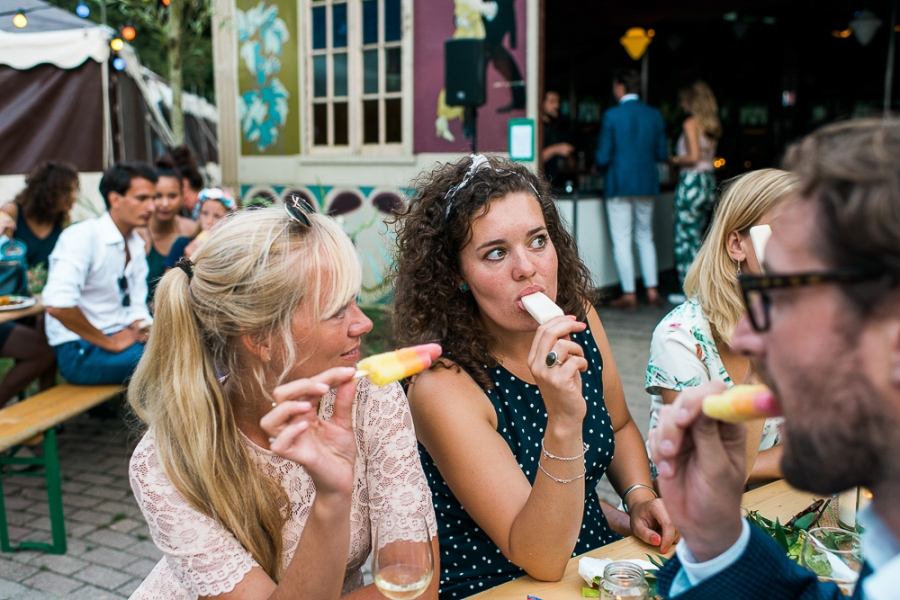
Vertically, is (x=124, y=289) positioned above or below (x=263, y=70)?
below

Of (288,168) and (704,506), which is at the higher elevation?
(288,168)

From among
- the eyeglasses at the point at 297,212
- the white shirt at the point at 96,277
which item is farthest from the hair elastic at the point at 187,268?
the white shirt at the point at 96,277

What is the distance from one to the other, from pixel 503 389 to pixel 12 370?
15.3 feet

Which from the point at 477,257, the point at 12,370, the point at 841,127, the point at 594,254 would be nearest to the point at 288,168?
the point at 594,254

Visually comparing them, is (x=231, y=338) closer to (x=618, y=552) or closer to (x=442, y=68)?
(x=618, y=552)

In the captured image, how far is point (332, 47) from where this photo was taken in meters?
9.57

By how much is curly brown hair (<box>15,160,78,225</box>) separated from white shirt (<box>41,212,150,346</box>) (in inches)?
57.2

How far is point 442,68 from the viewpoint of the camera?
8.74m

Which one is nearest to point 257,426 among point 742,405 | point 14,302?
point 742,405

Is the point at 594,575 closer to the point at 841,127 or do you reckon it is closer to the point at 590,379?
the point at 590,379

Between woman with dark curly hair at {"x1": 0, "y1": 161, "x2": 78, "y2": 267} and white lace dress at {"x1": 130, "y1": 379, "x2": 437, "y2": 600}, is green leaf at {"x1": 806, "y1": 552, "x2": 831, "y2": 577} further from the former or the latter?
woman with dark curly hair at {"x1": 0, "y1": 161, "x2": 78, "y2": 267}

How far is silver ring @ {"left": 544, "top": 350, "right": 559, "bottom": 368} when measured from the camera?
198cm

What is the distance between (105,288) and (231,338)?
3.96m

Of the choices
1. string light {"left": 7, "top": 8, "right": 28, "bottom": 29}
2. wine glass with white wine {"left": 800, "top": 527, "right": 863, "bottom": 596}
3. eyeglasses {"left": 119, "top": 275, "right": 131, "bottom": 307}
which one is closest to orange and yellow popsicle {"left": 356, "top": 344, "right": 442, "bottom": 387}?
wine glass with white wine {"left": 800, "top": 527, "right": 863, "bottom": 596}
